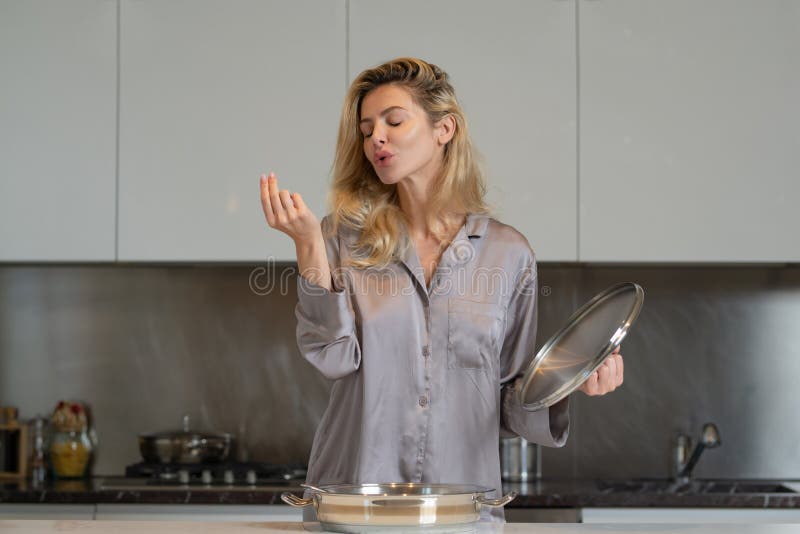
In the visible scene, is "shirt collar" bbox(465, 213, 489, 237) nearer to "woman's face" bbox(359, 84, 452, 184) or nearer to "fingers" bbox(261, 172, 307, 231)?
"woman's face" bbox(359, 84, 452, 184)

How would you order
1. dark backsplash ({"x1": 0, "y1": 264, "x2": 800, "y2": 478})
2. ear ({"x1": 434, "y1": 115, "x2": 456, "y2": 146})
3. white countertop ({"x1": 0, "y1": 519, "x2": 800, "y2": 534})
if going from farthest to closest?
1. dark backsplash ({"x1": 0, "y1": 264, "x2": 800, "y2": 478})
2. ear ({"x1": 434, "y1": 115, "x2": 456, "y2": 146})
3. white countertop ({"x1": 0, "y1": 519, "x2": 800, "y2": 534})

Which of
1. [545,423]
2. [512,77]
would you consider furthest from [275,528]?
[512,77]

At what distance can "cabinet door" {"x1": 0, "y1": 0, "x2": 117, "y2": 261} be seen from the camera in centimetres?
310

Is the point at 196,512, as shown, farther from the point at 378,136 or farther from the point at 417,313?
the point at 378,136

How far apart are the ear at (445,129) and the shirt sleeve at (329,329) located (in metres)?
0.38

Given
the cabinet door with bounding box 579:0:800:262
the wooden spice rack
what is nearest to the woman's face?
the cabinet door with bounding box 579:0:800:262

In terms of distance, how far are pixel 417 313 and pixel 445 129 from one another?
40 cm

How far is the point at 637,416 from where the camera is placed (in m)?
3.44

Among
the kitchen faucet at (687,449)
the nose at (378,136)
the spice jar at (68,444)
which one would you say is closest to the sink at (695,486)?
the kitchen faucet at (687,449)

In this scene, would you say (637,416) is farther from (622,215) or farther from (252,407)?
(252,407)

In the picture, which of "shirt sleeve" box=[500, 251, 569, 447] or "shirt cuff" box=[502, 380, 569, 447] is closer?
"shirt cuff" box=[502, 380, 569, 447]

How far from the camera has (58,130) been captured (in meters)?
3.11

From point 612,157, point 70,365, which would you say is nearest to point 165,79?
point 70,365

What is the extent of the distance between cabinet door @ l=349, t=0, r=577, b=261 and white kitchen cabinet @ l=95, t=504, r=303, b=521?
3.51 feet
